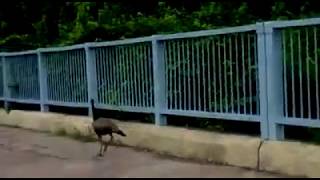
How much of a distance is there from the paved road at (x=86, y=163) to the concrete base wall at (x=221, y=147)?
16 centimetres

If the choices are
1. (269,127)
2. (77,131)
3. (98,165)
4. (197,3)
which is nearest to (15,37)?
(197,3)

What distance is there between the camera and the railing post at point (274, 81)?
7820 mm

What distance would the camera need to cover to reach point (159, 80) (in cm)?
980

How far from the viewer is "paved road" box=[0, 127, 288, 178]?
796 cm

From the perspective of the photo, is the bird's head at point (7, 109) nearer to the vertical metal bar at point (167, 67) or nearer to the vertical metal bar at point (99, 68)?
the vertical metal bar at point (99, 68)

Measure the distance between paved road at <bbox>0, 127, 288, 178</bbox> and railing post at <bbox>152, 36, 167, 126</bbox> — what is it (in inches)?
22.9

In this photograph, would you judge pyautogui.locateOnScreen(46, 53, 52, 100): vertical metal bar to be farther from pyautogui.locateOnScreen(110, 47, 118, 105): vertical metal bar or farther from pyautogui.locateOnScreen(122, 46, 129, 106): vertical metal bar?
pyautogui.locateOnScreen(122, 46, 129, 106): vertical metal bar

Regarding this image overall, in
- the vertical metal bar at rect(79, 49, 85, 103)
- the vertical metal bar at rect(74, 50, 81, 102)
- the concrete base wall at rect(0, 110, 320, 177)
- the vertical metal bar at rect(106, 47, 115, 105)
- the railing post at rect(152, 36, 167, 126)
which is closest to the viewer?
the concrete base wall at rect(0, 110, 320, 177)

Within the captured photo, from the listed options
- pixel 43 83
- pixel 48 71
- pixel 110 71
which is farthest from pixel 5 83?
pixel 110 71

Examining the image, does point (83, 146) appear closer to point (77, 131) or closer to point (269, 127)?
point (77, 131)

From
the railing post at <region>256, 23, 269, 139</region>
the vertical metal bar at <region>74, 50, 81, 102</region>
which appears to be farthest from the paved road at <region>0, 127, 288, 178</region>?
the vertical metal bar at <region>74, 50, 81, 102</region>

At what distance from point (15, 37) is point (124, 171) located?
1121 centimetres

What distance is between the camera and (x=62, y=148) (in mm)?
10555

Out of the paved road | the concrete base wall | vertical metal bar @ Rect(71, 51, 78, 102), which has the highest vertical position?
vertical metal bar @ Rect(71, 51, 78, 102)
